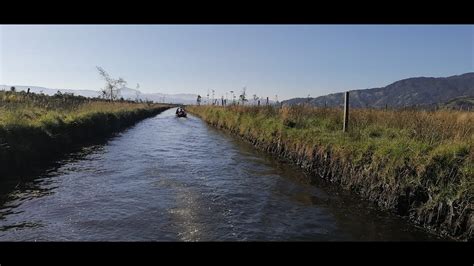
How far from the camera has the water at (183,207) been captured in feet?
21.9

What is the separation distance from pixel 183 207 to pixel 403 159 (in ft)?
15.9

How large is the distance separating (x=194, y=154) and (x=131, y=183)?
624 cm

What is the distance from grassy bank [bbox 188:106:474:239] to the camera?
6789 millimetres

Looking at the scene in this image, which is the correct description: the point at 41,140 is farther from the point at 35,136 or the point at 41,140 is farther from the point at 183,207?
the point at 183,207

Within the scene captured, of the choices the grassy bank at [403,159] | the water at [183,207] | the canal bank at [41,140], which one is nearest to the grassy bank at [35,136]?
the canal bank at [41,140]

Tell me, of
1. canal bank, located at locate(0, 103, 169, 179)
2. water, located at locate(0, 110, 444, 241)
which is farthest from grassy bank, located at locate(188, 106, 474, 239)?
canal bank, located at locate(0, 103, 169, 179)

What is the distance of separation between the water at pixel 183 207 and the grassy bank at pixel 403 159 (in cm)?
43

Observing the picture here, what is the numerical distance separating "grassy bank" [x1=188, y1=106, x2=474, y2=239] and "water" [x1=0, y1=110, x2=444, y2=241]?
426 millimetres

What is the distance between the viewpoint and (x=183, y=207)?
322 inches

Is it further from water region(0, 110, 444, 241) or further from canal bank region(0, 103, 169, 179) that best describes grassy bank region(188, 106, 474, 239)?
canal bank region(0, 103, 169, 179)

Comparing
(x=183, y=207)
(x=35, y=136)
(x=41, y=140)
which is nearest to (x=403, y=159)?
(x=183, y=207)

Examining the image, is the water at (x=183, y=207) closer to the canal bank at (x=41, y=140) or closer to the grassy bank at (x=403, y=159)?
the grassy bank at (x=403, y=159)
